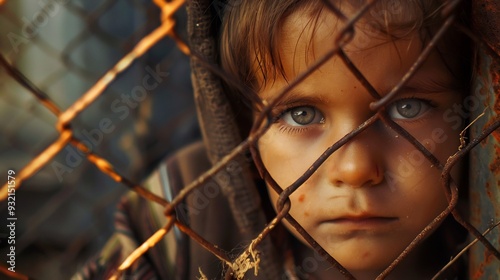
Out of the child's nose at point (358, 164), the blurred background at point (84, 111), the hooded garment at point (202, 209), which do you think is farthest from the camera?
the blurred background at point (84, 111)

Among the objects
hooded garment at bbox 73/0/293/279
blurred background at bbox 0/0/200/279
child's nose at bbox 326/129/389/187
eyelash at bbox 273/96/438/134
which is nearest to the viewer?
child's nose at bbox 326/129/389/187

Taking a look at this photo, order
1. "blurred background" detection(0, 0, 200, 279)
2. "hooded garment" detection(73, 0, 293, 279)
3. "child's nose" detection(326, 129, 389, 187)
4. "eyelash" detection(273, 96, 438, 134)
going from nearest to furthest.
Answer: "child's nose" detection(326, 129, 389, 187) → "eyelash" detection(273, 96, 438, 134) → "hooded garment" detection(73, 0, 293, 279) → "blurred background" detection(0, 0, 200, 279)

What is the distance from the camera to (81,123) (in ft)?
7.43

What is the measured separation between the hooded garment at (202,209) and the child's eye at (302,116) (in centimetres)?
15

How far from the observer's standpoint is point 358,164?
0.93 meters

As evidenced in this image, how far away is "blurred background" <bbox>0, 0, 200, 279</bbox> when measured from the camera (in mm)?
2193

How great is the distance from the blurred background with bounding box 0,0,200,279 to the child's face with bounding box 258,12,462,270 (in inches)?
45.1

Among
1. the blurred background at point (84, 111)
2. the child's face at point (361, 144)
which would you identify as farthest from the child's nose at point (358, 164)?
the blurred background at point (84, 111)

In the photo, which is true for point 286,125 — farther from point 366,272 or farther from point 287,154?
point 366,272

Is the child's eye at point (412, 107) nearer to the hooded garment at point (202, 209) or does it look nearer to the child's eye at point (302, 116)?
the child's eye at point (302, 116)

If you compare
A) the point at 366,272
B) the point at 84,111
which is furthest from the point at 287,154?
the point at 84,111

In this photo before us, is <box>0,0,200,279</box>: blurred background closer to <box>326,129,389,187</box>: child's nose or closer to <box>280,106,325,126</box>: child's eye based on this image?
<box>280,106,325,126</box>: child's eye

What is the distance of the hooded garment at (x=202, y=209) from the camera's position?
1150 mm

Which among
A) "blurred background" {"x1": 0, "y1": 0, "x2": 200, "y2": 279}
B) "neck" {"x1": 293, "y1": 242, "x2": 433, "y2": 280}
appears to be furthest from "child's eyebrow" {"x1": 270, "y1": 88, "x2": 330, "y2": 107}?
"blurred background" {"x1": 0, "y1": 0, "x2": 200, "y2": 279}
